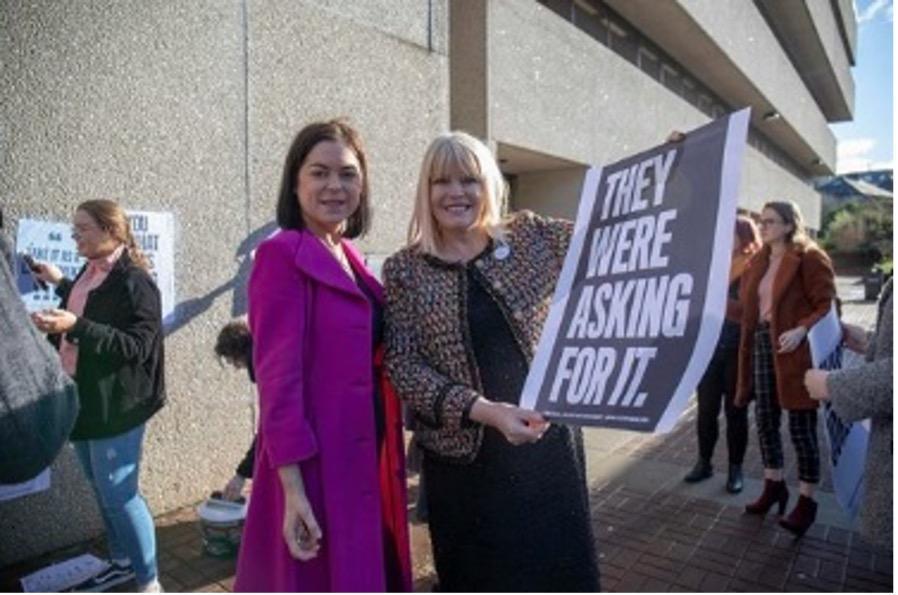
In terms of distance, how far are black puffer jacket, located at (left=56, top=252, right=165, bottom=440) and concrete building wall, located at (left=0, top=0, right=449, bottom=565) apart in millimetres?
1085

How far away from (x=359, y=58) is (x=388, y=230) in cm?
142

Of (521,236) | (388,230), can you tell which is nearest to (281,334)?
(521,236)

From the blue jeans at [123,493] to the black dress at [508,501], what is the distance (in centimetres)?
178

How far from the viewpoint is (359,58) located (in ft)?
17.2

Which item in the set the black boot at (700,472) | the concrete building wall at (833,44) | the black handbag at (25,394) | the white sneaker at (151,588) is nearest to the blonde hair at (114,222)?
the black handbag at (25,394)

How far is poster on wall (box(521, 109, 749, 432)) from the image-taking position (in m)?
1.27

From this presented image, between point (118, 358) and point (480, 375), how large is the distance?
1.88m

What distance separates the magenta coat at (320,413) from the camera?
160 cm

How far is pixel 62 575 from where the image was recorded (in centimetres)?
336

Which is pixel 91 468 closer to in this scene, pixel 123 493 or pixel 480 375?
pixel 123 493

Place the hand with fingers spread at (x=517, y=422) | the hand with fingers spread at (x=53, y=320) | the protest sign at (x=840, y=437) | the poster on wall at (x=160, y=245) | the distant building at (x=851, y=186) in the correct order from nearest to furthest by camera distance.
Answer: the hand with fingers spread at (x=517, y=422) → the hand with fingers spread at (x=53, y=320) → the protest sign at (x=840, y=437) → the poster on wall at (x=160, y=245) → the distant building at (x=851, y=186)

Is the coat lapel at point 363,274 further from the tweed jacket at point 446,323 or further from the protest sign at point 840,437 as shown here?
the protest sign at point 840,437

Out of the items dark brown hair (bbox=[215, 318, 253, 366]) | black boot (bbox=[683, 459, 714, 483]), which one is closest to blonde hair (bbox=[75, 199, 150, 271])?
dark brown hair (bbox=[215, 318, 253, 366])

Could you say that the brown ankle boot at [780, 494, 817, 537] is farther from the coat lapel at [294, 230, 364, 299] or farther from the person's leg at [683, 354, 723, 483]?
the coat lapel at [294, 230, 364, 299]
